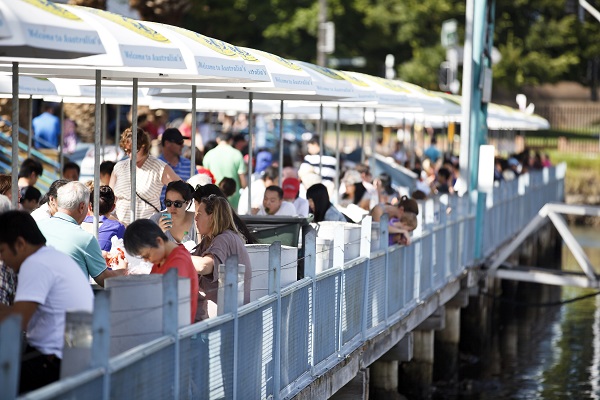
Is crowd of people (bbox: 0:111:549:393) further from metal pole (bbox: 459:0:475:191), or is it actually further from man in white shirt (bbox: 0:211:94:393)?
metal pole (bbox: 459:0:475:191)

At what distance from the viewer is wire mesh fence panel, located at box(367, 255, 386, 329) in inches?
481

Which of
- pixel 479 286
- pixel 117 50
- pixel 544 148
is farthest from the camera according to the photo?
pixel 544 148

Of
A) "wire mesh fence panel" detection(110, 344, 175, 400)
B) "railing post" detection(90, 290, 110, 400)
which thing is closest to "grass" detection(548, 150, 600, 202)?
"wire mesh fence panel" detection(110, 344, 175, 400)

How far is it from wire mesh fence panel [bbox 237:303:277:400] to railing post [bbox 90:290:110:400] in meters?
2.21

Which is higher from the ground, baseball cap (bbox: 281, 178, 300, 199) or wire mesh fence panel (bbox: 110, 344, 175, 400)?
baseball cap (bbox: 281, 178, 300, 199)

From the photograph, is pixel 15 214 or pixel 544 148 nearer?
pixel 15 214

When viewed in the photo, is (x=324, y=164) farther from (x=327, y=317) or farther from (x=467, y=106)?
(x=327, y=317)

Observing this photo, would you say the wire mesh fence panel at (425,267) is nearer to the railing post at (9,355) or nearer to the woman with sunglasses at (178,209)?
the woman with sunglasses at (178,209)

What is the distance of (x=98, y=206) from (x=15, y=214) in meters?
3.76

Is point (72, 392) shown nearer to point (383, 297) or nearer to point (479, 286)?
point (383, 297)

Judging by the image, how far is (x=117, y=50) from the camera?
28.1 feet

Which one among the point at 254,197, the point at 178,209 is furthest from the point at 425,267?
the point at 178,209

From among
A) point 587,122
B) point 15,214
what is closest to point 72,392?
point 15,214

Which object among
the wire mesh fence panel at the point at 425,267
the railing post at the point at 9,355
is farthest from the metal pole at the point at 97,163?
the wire mesh fence panel at the point at 425,267
